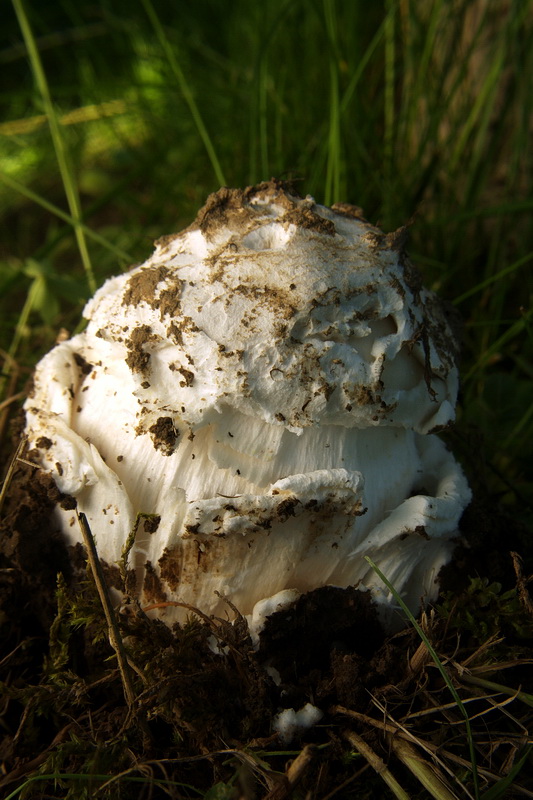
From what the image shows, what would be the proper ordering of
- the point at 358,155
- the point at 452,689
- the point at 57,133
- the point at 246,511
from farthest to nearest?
the point at 358,155 < the point at 57,133 < the point at 246,511 < the point at 452,689

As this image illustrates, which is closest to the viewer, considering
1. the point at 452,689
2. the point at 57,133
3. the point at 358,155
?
the point at 452,689

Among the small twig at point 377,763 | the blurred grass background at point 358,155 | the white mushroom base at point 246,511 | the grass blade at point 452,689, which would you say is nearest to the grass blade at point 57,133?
the blurred grass background at point 358,155

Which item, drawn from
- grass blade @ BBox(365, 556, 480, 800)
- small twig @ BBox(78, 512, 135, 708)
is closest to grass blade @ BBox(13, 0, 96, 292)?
small twig @ BBox(78, 512, 135, 708)

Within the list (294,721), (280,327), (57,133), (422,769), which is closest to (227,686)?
(294,721)

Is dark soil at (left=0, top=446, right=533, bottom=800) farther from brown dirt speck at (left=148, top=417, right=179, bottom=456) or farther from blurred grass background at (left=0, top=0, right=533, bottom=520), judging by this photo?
blurred grass background at (left=0, top=0, right=533, bottom=520)

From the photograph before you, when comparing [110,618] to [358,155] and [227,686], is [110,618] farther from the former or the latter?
[358,155]

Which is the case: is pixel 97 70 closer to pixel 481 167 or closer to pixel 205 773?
pixel 481 167

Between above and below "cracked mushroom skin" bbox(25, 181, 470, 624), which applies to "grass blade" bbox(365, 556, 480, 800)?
below
